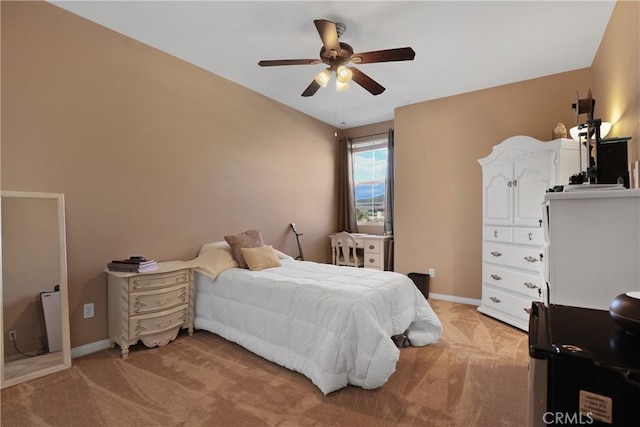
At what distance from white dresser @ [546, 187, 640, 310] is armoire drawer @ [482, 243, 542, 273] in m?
1.64

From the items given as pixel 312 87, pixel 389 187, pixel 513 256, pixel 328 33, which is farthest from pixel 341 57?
pixel 389 187

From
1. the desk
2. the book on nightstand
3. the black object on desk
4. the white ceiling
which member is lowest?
the desk

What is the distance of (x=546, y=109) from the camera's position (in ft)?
11.1

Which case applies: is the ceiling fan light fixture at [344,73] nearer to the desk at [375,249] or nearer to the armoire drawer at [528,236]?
the armoire drawer at [528,236]

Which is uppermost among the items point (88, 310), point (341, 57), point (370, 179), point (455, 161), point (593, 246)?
point (341, 57)

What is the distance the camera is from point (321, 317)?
2094 millimetres

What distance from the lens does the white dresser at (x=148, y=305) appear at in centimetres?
241

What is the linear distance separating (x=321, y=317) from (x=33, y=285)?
214 cm

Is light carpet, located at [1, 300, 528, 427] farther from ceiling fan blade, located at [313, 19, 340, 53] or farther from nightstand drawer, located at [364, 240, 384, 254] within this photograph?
ceiling fan blade, located at [313, 19, 340, 53]

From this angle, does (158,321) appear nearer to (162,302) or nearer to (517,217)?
(162,302)

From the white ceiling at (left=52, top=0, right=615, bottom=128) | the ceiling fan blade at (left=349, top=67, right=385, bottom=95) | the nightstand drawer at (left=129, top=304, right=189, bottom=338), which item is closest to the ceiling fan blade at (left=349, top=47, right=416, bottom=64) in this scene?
Result: the ceiling fan blade at (left=349, top=67, right=385, bottom=95)

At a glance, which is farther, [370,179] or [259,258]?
[370,179]

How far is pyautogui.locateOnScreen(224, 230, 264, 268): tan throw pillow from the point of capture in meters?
3.06

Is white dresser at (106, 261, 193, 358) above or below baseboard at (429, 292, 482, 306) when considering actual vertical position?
above
